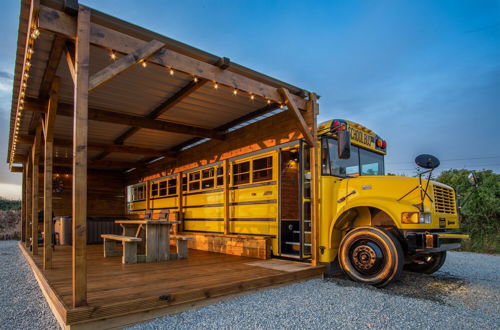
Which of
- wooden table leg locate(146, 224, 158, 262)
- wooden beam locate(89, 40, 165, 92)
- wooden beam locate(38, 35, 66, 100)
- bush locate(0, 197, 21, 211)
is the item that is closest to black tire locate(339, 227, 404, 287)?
wooden table leg locate(146, 224, 158, 262)

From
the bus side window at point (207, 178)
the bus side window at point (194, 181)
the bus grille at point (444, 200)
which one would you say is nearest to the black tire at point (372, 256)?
the bus grille at point (444, 200)

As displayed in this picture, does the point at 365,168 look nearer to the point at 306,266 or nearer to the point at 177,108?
the point at 306,266

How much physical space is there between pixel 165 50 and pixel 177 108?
2649mm

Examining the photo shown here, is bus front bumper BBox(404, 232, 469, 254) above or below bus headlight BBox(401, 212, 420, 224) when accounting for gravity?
below

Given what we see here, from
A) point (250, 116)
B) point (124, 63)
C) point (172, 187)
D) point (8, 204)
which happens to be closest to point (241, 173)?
point (250, 116)

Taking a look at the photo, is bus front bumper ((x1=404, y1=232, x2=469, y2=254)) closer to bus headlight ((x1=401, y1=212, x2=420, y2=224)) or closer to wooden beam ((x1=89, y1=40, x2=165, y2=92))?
bus headlight ((x1=401, y1=212, x2=420, y2=224))

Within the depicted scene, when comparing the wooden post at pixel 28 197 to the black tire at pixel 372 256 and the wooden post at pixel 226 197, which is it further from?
the black tire at pixel 372 256

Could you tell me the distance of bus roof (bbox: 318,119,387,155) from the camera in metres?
5.38

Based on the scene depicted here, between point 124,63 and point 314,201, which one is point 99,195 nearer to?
point 314,201

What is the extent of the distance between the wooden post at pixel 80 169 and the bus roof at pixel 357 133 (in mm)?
3636

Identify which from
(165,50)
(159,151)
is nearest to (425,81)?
(159,151)

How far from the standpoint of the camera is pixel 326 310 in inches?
135

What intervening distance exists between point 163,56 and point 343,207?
3.29m

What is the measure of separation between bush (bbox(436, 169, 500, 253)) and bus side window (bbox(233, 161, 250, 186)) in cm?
671
